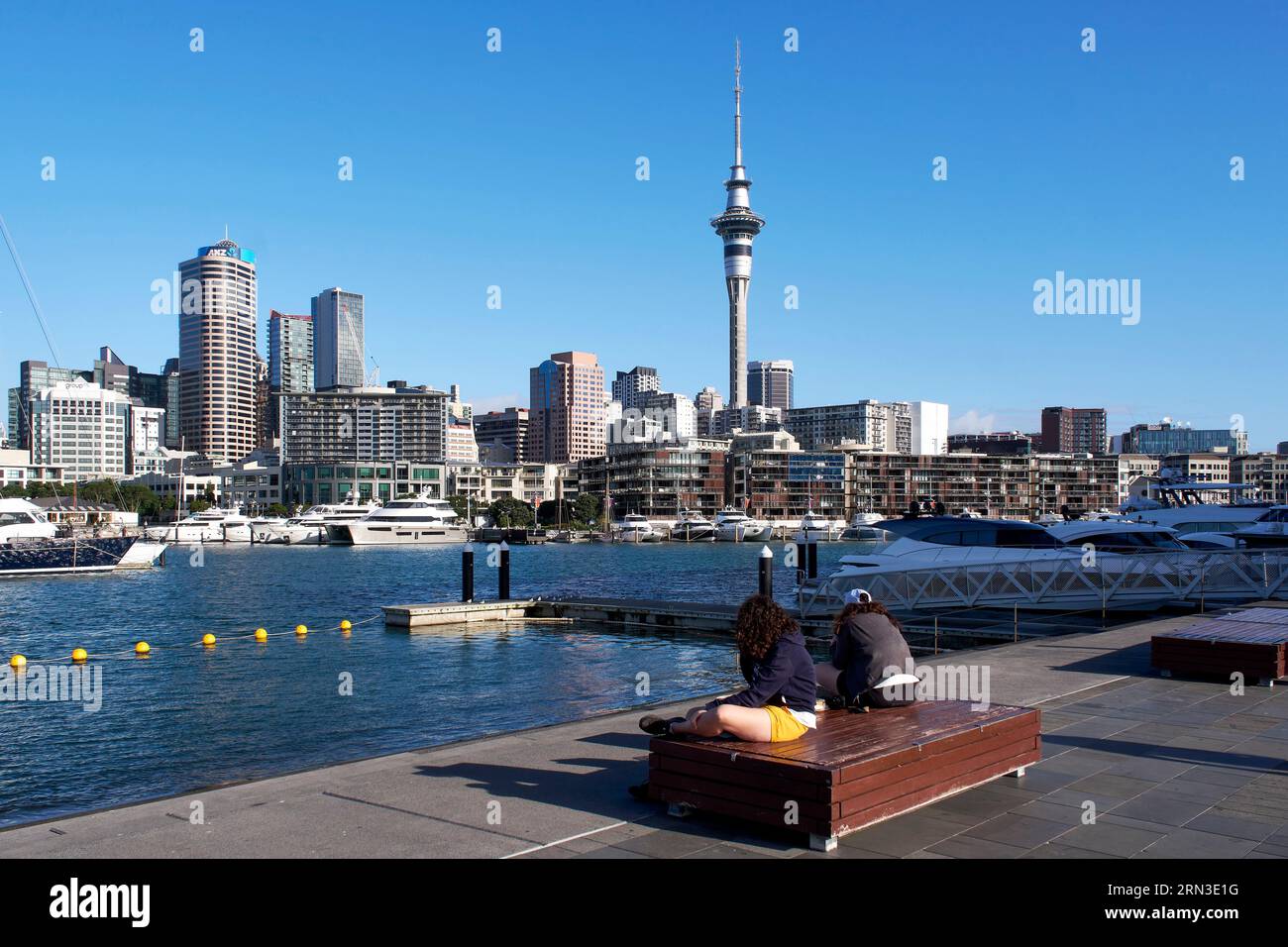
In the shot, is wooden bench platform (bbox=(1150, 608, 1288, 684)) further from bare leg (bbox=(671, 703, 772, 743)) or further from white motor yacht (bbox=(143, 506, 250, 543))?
white motor yacht (bbox=(143, 506, 250, 543))

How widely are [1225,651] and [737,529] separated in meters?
141

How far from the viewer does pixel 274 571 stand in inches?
3145

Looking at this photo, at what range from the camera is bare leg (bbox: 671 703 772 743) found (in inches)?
317

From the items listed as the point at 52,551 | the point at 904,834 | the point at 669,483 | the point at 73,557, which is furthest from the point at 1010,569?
the point at 669,483

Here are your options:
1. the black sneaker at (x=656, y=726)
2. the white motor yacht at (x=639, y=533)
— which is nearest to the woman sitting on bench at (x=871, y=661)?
the black sneaker at (x=656, y=726)

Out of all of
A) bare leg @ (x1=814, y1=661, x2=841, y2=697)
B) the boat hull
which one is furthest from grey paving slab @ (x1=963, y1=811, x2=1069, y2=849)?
the boat hull

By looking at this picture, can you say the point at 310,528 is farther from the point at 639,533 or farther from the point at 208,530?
the point at 639,533

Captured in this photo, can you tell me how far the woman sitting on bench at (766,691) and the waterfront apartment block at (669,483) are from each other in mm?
174834

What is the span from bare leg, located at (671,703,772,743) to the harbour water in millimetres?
10336

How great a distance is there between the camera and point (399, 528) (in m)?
139

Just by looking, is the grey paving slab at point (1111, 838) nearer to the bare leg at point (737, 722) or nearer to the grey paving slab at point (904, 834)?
the grey paving slab at point (904, 834)

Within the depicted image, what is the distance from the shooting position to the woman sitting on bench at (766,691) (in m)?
8.09
